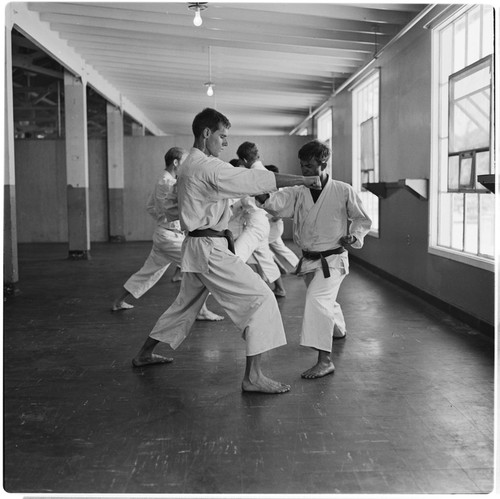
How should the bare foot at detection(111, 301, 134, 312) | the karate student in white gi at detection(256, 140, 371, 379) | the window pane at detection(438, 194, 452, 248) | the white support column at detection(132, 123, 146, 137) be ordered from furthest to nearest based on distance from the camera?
the white support column at detection(132, 123, 146, 137)
the window pane at detection(438, 194, 452, 248)
the bare foot at detection(111, 301, 134, 312)
the karate student in white gi at detection(256, 140, 371, 379)

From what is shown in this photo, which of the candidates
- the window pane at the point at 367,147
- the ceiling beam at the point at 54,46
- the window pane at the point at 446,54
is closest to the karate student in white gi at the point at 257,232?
the window pane at the point at 446,54

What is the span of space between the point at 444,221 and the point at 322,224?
9.36 ft

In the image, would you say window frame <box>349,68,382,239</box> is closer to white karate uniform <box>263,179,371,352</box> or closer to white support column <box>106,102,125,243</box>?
white karate uniform <box>263,179,371,352</box>

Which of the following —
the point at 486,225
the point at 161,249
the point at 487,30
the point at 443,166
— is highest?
the point at 487,30

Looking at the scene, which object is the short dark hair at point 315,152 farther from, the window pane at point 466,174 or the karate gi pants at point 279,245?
the karate gi pants at point 279,245

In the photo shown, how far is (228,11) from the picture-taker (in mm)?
7641

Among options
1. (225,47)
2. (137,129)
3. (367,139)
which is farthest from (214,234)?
(137,129)

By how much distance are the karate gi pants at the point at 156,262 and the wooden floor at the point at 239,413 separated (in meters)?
0.40

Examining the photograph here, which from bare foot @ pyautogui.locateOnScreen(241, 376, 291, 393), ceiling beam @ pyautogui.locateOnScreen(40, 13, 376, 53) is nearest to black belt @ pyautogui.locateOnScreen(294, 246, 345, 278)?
bare foot @ pyautogui.locateOnScreen(241, 376, 291, 393)

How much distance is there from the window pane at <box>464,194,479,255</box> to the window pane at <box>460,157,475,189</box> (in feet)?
0.38

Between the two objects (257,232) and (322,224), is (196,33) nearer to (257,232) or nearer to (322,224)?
(257,232)

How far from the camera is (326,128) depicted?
1445cm

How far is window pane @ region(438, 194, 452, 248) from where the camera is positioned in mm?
6562

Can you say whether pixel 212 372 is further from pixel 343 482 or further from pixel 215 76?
pixel 215 76
